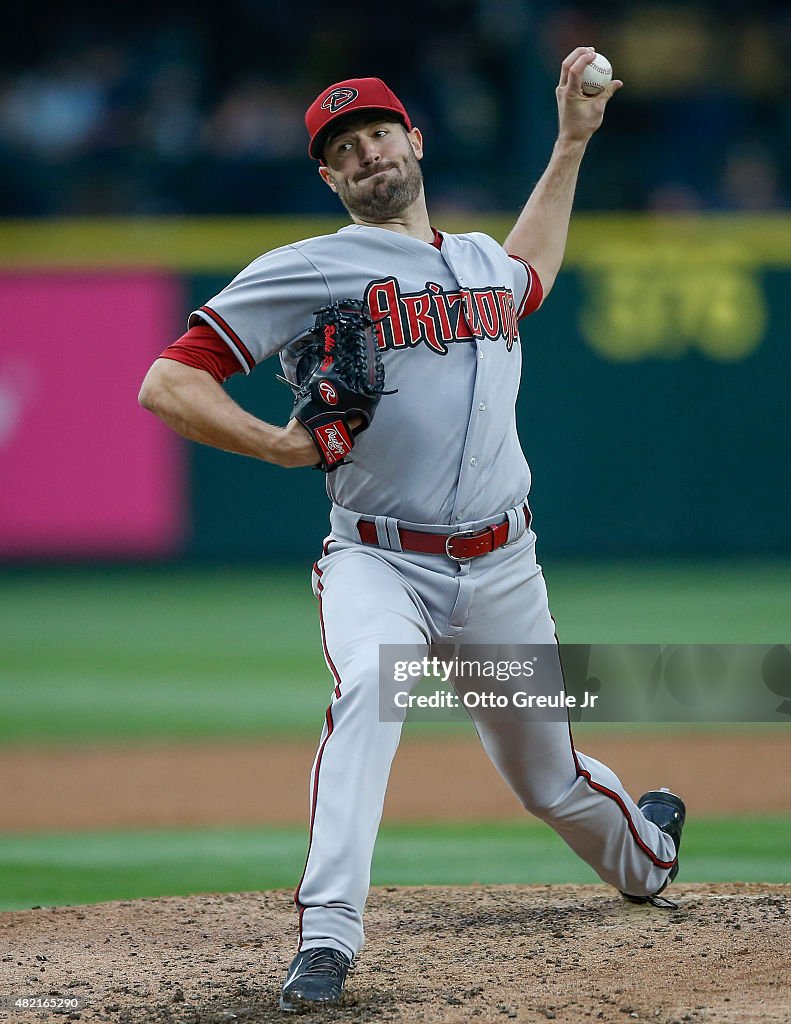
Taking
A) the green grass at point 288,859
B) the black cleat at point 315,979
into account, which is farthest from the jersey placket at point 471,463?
the green grass at point 288,859

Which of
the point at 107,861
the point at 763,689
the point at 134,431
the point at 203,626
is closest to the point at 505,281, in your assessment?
the point at 107,861

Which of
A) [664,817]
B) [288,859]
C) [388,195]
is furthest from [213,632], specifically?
[388,195]

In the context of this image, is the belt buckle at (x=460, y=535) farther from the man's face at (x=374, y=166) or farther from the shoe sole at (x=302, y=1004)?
the shoe sole at (x=302, y=1004)

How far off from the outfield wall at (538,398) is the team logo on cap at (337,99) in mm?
8103

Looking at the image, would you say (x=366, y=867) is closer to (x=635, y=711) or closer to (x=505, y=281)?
(x=505, y=281)

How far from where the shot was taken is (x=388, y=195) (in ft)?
12.1

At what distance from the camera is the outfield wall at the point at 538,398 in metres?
11.7

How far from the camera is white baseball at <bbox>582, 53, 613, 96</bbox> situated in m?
4.20

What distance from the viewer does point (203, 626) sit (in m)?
9.96

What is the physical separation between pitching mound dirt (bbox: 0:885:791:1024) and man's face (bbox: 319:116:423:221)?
1.79m

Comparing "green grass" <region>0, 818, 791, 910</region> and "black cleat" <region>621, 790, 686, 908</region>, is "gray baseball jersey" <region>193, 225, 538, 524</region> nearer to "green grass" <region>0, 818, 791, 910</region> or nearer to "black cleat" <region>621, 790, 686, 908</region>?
"black cleat" <region>621, 790, 686, 908</region>

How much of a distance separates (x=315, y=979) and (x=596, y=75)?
2528 mm

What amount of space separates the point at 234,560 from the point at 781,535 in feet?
14.0

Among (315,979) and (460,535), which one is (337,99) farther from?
(315,979)
